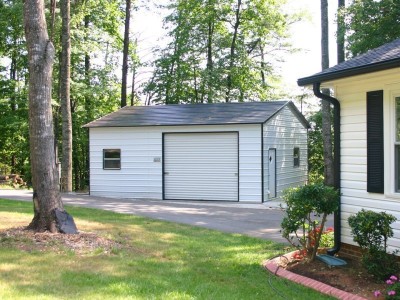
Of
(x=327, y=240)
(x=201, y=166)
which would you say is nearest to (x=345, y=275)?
(x=327, y=240)

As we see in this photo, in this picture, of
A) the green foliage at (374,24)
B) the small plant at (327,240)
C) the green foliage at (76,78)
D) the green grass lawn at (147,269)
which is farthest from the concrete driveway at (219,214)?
the green foliage at (76,78)

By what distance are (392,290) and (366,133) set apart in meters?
2.58

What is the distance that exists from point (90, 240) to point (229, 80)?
22989mm

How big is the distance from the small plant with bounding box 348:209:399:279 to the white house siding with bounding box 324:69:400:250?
1.42 ft

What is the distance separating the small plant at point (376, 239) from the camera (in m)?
5.79

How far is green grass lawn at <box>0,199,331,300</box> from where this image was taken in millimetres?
5180

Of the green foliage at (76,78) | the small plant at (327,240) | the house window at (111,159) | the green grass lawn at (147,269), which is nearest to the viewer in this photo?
the green grass lawn at (147,269)

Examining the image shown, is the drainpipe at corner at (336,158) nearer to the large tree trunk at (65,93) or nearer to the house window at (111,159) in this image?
the house window at (111,159)

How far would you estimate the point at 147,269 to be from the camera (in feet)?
20.7

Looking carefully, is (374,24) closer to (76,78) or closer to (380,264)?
(380,264)

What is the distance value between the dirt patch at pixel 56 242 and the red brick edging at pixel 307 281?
2.58m

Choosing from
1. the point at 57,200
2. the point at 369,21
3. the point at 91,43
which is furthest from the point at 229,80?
the point at 57,200

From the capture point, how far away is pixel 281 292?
5578 mm

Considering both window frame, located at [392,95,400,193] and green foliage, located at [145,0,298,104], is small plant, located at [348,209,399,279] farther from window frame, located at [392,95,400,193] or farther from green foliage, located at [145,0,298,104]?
green foliage, located at [145,0,298,104]
